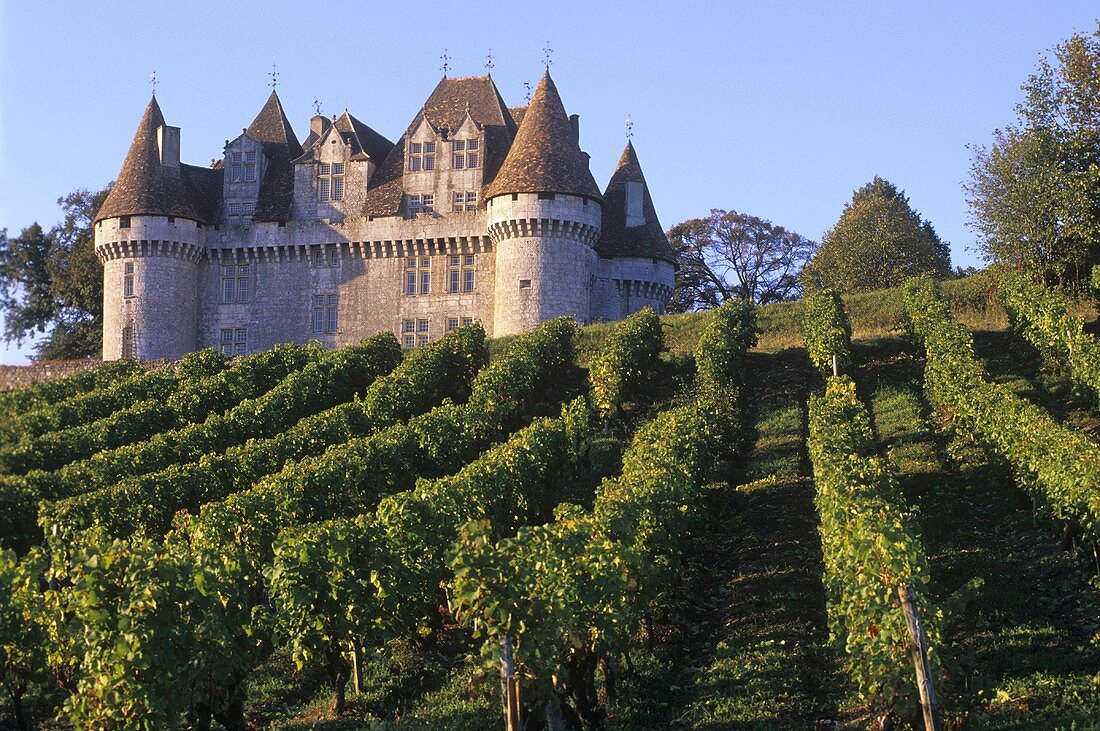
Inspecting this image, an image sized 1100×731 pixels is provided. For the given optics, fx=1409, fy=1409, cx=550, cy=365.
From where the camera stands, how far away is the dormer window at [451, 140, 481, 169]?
55406 millimetres

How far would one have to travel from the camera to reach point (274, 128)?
60594 mm

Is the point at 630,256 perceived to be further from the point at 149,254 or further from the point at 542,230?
the point at 149,254

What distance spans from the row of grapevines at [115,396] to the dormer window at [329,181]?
40.5 ft

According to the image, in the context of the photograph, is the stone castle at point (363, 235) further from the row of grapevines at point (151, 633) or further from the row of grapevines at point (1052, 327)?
the row of grapevines at point (151, 633)

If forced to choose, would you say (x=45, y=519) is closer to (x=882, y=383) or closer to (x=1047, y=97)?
(x=882, y=383)

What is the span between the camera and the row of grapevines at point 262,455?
29.6 m

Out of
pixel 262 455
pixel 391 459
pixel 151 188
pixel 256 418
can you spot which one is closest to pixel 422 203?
pixel 151 188

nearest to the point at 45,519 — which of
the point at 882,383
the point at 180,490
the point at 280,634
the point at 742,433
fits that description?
the point at 180,490

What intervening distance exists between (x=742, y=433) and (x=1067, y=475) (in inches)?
529

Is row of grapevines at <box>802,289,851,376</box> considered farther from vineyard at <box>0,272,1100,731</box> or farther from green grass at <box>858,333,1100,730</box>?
green grass at <box>858,333,1100,730</box>

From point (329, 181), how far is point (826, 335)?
24967 millimetres

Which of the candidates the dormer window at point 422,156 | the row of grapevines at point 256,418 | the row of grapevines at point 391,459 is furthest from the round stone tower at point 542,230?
the row of grapevines at point 391,459

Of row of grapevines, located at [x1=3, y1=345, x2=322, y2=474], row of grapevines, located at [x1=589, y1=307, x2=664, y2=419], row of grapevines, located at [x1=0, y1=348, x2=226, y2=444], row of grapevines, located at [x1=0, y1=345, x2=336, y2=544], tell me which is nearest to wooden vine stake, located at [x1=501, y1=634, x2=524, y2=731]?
row of grapevines, located at [x1=0, y1=345, x2=336, y2=544]

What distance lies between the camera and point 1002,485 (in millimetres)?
28125
